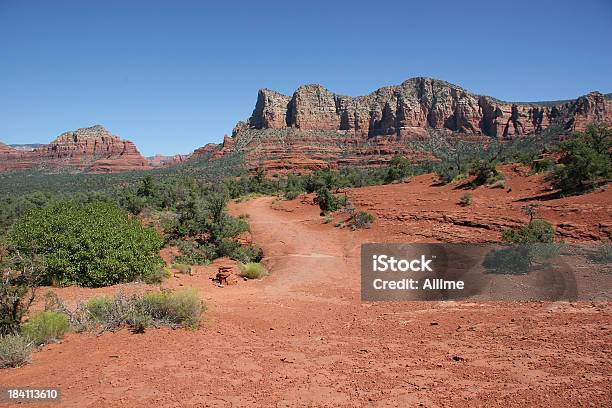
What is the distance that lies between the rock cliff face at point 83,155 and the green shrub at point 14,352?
134330mm

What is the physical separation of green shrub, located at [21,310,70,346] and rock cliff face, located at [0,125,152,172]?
133577mm

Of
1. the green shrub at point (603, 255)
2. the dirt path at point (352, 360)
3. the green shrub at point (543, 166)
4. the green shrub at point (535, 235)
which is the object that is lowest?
the dirt path at point (352, 360)

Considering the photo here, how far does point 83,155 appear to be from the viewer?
461 feet

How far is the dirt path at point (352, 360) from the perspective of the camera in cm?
482

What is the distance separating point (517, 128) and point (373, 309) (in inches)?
4385

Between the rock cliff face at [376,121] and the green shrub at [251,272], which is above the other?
the rock cliff face at [376,121]

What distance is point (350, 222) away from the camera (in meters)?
22.9

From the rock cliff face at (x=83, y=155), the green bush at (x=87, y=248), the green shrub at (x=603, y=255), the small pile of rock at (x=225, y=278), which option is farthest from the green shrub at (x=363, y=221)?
the rock cliff face at (x=83, y=155)

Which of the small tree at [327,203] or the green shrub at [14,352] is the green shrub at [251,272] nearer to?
the green shrub at [14,352]

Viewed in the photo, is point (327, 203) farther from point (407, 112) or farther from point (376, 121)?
point (376, 121)

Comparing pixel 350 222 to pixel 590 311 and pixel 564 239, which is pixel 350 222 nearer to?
pixel 564 239

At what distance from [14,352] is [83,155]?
6041 inches

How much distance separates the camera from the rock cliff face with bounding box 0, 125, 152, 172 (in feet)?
426

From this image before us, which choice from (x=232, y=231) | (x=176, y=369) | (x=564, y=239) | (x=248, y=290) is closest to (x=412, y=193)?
(x=232, y=231)
